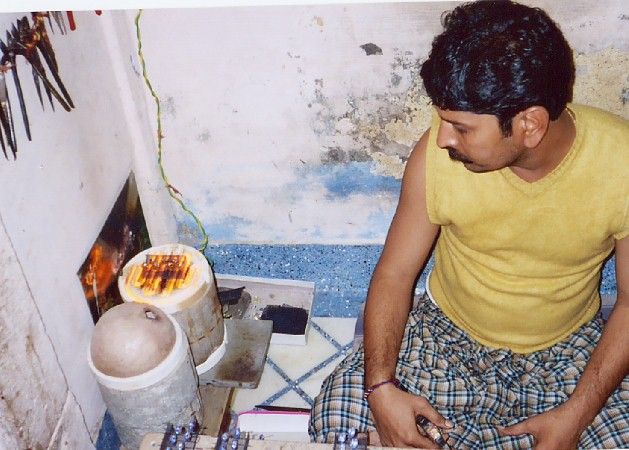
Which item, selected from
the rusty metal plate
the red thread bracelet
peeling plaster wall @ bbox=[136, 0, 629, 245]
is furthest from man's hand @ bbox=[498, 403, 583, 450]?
peeling plaster wall @ bbox=[136, 0, 629, 245]

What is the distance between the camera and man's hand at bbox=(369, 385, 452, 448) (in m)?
1.97

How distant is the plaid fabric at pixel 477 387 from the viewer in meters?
1.98

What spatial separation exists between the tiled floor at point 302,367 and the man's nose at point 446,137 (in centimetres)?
164

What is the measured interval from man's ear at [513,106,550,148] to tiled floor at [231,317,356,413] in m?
1.75

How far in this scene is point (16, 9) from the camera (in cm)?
152

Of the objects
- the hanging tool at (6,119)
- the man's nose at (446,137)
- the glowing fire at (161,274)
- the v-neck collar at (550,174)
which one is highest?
the hanging tool at (6,119)

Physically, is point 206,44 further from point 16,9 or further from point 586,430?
point 586,430

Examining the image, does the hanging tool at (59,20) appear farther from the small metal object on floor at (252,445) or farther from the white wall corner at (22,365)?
the small metal object on floor at (252,445)

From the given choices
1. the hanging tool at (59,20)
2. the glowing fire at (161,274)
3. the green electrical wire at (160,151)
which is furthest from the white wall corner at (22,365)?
the green electrical wire at (160,151)

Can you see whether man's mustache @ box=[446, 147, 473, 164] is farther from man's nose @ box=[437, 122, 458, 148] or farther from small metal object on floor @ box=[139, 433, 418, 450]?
small metal object on floor @ box=[139, 433, 418, 450]

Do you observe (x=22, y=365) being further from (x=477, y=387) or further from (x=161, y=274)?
(x=477, y=387)

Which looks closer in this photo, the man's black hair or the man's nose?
the man's black hair

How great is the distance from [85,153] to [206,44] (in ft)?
2.32

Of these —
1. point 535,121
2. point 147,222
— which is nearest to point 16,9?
point 535,121
